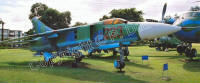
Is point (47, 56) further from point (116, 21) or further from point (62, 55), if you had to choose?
point (116, 21)

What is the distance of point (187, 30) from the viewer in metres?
11.5

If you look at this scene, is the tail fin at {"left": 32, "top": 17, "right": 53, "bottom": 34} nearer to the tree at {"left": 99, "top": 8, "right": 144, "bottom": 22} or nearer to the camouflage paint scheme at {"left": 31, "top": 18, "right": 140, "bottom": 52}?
the camouflage paint scheme at {"left": 31, "top": 18, "right": 140, "bottom": 52}

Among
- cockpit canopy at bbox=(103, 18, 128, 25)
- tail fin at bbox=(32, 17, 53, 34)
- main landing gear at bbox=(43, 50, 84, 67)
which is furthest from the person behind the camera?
tail fin at bbox=(32, 17, 53, 34)

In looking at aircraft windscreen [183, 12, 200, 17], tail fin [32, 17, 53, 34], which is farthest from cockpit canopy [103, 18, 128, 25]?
tail fin [32, 17, 53, 34]

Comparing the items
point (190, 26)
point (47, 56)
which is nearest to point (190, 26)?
point (190, 26)

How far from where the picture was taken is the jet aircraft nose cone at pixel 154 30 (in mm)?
7996

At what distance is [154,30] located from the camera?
26.7ft

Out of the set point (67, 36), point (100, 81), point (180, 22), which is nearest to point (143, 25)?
point (100, 81)

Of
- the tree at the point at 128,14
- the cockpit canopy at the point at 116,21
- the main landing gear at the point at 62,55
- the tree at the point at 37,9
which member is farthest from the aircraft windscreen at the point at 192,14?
the tree at the point at 37,9

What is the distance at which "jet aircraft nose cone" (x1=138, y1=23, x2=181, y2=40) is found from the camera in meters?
8.00

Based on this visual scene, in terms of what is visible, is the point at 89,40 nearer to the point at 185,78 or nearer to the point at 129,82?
the point at 129,82

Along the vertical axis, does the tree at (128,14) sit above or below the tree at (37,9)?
below

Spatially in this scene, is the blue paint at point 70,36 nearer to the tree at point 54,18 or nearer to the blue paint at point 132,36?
the blue paint at point 132,36

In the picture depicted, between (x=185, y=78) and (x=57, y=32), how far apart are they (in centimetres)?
818
